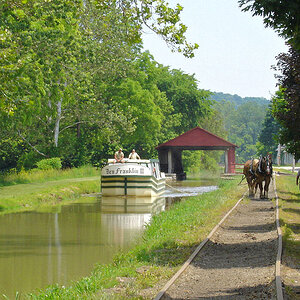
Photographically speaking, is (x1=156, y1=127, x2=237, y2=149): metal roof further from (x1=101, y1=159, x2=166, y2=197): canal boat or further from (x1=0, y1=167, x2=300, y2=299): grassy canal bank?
(x1=0, y1=167, x2=300, y2=299): grassy canal bank

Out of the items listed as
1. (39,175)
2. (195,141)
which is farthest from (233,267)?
(195,141)

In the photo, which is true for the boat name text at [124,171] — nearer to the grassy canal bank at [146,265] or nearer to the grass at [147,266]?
the grassy canal bank at [146,265]

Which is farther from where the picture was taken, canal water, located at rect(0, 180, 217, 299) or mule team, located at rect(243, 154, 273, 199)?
mule team, located at rect(243, 154, 273, 199)

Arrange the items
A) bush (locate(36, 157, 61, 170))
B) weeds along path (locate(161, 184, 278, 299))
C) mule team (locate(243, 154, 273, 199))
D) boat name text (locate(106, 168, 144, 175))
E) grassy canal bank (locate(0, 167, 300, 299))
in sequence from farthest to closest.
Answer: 1. bush (locate(36, 157, 61, 170))
2. boat name text (locate(106, 168, 144, 175))
3. mule team (locate(243, 154, 273, 199))
4. grassy canal bank (locate(0, 167, 300, 299))
5. weeds along path (locate(161, 184, 278, 299))

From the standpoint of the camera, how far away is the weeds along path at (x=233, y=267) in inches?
376

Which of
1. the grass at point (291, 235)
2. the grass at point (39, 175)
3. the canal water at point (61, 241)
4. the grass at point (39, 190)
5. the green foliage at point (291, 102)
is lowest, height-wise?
the canal water at point (61, 241)

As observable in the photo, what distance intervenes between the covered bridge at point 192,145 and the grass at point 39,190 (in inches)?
910

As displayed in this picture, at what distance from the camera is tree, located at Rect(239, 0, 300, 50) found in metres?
10.0

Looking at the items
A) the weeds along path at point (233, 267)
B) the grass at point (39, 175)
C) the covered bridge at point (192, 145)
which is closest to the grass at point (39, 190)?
the grass at point (39, 175)

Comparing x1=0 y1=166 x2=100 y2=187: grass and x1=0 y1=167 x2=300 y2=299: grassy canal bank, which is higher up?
x1=0 y1=166 x2=100 y2=187: grass

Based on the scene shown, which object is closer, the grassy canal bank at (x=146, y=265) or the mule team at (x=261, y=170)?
the grassy canal bank at (x=146, y=265)

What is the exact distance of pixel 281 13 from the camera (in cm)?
1033

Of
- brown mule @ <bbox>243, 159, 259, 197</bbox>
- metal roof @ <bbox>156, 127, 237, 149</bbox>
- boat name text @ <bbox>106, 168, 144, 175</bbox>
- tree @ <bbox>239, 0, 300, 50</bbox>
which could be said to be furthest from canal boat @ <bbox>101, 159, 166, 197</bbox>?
metal roof @ <bbox>156, 127, 237, 149</bbox>

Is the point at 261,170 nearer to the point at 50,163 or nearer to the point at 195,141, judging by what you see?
the point at 50,163
